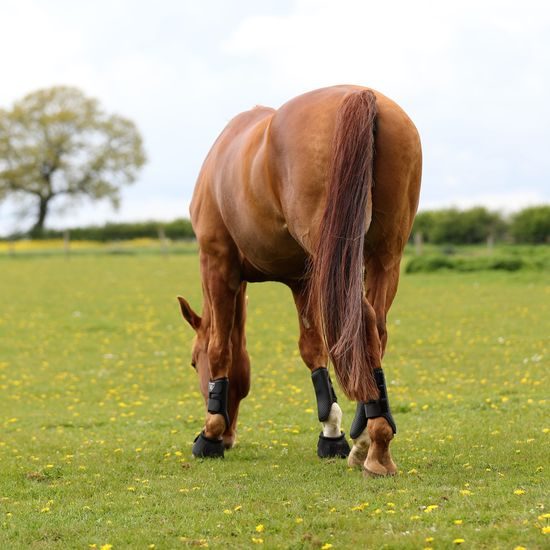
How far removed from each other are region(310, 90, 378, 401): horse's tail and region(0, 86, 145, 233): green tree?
224 feet

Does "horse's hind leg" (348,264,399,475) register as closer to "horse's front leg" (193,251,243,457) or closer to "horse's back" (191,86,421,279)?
"horse's back" (191,86,421,279)

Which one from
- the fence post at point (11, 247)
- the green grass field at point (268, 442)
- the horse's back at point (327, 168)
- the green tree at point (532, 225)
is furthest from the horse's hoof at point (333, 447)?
the fence post at point (11, 247)

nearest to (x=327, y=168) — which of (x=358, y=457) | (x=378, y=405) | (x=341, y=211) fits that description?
(x=341, y=211)

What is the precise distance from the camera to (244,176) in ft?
20.7

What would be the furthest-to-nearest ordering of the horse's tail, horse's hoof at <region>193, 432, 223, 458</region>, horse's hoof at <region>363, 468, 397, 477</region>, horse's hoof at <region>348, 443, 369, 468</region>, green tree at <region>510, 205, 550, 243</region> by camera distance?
green tree at <region>510, 205, 550, 243</region>
horse's hoof at <region>193, 432, 223, 458</region>
horse's hoof at <region>348, 443, 369, 468</region>
horse's hoof at <region>363, 468, 397, 477</region>
the horse's tail

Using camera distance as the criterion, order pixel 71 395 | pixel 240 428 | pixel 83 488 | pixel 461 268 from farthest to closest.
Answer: pixel 461 268
pixel 71 395
pixel 240 428
pixel 83 488

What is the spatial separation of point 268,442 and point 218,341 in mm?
1280

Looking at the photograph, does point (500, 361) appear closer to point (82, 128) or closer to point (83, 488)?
point (83, 488)

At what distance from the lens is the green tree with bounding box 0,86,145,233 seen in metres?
71.4

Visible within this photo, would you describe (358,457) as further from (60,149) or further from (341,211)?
(60,149)

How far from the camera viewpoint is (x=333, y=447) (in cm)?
716

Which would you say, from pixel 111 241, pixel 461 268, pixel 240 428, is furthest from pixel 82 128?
pixel 240 428

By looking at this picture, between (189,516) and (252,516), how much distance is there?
1.28 ft

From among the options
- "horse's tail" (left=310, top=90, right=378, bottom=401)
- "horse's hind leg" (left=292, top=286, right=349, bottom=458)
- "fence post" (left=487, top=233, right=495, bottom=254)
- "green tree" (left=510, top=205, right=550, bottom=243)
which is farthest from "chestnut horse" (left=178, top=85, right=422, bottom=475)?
"green tree" (left=510, top=205, right=550, bottom=243)
